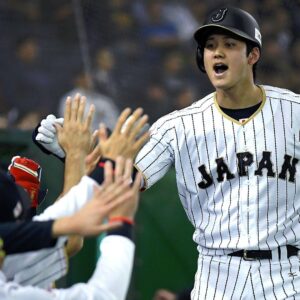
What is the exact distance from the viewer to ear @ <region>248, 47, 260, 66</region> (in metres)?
5.45

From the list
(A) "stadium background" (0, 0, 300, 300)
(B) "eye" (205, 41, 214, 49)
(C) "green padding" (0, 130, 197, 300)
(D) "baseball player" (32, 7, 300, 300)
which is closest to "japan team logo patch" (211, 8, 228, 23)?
(D) "baseball player" (32, 7, 300, 300)

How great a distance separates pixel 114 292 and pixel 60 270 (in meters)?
0.32

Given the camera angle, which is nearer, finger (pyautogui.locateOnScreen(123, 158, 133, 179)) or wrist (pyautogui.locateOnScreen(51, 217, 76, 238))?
wrist (pyautogui.locateOnScreen(51, 217, 76, 238))

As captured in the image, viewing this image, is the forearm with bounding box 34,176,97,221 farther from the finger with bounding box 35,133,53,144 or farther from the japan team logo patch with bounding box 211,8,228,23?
the japan team logo patch with bounding box 211,8,228,23

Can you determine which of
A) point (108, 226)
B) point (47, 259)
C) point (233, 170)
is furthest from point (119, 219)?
point (233, 170)

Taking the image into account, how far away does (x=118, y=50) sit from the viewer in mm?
9703

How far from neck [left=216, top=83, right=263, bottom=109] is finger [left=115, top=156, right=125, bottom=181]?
65.1 inches

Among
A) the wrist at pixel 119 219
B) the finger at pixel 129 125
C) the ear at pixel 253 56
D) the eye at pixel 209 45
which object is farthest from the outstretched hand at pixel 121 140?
the ear at pixel 253 56

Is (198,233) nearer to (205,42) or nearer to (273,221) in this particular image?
(273,221)

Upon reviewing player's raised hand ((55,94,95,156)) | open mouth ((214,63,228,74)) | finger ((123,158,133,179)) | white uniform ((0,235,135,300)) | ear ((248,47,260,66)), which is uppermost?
ear ((248,47,260,66))

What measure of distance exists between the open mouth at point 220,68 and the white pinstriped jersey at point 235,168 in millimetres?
198

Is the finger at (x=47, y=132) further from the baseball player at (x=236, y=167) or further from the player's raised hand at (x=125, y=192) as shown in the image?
the player's raised hand at (x=125, y=192)

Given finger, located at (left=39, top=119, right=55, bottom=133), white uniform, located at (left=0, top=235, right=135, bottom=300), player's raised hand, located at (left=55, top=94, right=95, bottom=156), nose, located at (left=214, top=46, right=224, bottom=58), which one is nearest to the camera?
white uniform, located at (left=0, top=235, right=135, bottom=300)

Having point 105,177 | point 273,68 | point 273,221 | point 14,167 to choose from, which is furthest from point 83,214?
point 273,68
